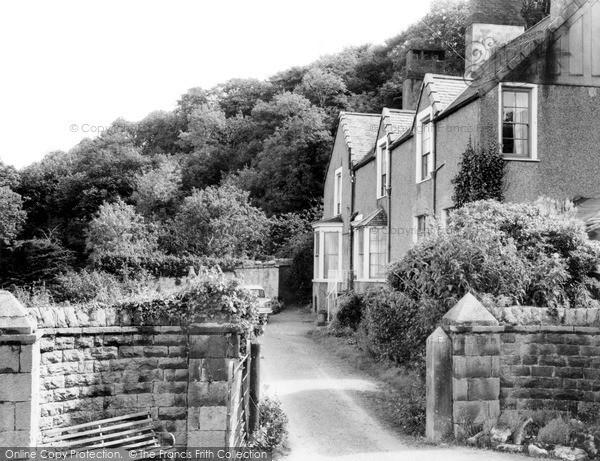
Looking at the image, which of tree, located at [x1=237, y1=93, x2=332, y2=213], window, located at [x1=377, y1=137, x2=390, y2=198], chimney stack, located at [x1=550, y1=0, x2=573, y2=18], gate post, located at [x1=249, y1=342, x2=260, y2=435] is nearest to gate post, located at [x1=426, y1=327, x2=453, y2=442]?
gate post, located at [x1=249, y1=342, x2=260, y2=435]

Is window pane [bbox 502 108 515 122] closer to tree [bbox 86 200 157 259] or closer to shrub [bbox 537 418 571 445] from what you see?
shrub [bbox 537 418 571 445]

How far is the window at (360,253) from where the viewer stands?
2386 centimetres

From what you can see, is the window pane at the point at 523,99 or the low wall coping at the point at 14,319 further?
the window pane at the point at 523,99

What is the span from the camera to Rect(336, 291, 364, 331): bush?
65.0 feet

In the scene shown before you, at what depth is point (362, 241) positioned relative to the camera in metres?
24.3

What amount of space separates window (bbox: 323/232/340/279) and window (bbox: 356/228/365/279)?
347cm

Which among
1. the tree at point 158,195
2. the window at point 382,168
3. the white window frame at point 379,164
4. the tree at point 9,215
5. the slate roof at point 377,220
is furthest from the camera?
the tree at point 158,195

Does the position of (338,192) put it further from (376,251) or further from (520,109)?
(520,109)

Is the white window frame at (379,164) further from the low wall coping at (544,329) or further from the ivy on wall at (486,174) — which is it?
the low wall coping at (544,329)

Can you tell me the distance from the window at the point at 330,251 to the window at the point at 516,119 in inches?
522

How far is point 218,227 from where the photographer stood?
3200 cm

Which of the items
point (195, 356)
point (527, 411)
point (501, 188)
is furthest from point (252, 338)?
point (501, 188)

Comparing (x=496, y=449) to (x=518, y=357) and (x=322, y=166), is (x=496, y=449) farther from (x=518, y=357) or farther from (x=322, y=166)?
(x=322, y=166)

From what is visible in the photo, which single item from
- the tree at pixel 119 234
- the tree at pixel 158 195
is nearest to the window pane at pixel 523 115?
the tree at pixel 119 234
